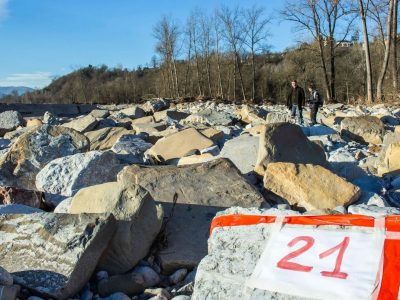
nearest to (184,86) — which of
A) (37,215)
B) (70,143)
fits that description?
(70,143)

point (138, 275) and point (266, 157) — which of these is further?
point (266, 157)

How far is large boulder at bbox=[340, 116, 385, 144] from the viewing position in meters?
10.0

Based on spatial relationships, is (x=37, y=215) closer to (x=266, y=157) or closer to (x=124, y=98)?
(x=266, y=157)

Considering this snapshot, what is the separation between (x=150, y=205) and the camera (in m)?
3.70

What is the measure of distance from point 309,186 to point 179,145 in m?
3.34

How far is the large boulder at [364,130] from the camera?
10000 mm

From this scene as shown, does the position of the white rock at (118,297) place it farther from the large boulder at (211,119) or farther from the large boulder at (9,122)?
the large boulder at (9,122)

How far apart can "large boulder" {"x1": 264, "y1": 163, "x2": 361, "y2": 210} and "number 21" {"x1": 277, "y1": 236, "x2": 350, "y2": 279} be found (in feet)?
7.14

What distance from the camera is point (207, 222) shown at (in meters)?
3.96

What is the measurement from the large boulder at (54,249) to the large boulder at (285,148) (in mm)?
2302

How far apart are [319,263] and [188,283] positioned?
4.83 feet

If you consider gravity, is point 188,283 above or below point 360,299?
below

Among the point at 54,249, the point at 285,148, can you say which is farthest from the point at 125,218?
the point at 285,148

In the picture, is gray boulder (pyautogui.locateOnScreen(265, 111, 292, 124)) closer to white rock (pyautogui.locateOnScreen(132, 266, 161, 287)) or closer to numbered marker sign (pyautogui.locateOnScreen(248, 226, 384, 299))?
white rock (pyautogui.locateOnScreen(132, 266, 161, 287))
